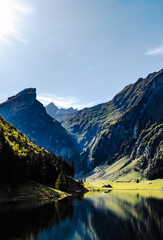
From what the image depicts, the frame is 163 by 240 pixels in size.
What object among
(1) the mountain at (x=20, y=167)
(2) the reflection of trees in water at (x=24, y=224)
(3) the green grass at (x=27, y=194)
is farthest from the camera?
(1) the mountain at (x=20, y=167)

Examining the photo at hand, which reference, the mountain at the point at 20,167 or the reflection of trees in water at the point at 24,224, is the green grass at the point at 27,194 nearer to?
the mountain at the point at 20,167

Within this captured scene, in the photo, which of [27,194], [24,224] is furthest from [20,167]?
[24,224]

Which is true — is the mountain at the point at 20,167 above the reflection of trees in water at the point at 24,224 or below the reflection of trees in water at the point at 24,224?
above

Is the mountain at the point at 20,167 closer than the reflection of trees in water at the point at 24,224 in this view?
No

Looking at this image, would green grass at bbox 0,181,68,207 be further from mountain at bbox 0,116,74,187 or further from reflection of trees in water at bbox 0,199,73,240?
reflection of trees in water at bbox 0,199,73,240

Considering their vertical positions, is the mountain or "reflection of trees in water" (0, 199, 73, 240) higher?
the mountain

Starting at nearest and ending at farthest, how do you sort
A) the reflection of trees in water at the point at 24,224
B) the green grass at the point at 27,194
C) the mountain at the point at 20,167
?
the reflection of trees in water at the point at 24,224 → the green grass at the point at 27,194 → the mountain at the point at 20,167

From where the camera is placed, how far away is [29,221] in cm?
4784

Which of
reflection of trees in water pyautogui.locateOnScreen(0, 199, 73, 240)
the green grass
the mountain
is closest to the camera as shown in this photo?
reflection of trees in water pyautogui.locateOnScreen(0, 199, 73, 240)

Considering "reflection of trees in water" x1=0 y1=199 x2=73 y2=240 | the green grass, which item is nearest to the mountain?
the green grass

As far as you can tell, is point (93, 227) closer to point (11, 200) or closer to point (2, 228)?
point (2, 228)

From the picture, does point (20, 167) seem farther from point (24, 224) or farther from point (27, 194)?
Answer: point (24, 224)

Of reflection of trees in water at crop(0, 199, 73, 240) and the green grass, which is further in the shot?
the green grass

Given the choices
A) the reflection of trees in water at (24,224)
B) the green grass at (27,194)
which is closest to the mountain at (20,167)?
the green grass at (27,194)
